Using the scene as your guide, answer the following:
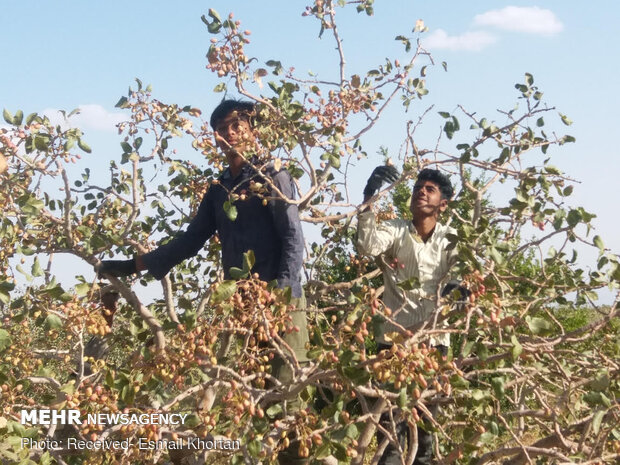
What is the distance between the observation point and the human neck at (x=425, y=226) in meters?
4.27

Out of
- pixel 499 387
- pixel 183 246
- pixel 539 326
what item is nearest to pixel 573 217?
pixel 539 326

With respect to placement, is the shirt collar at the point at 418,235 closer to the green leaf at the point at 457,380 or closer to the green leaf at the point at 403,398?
the green leaf at the point at 457,380

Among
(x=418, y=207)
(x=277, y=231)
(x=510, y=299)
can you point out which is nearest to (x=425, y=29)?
(x=418, y=207)

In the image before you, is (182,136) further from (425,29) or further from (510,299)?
(510,299)

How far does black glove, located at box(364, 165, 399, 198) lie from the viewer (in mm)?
4117

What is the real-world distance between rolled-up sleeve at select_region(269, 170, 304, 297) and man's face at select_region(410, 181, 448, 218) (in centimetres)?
83

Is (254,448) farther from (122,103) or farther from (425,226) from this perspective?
(122,103)

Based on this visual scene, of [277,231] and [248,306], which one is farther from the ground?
[277,231]

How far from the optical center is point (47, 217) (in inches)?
177

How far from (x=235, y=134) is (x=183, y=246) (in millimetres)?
947

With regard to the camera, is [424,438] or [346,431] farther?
[424,438]

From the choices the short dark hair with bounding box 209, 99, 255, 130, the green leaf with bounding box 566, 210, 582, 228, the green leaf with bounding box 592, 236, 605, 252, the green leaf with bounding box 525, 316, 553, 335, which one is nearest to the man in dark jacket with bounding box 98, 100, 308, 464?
the short dark hair with bounding box 209, 99, 255, 130

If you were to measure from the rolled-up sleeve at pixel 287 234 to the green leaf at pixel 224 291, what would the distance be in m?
1.00

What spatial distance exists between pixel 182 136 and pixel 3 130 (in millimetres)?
1056
